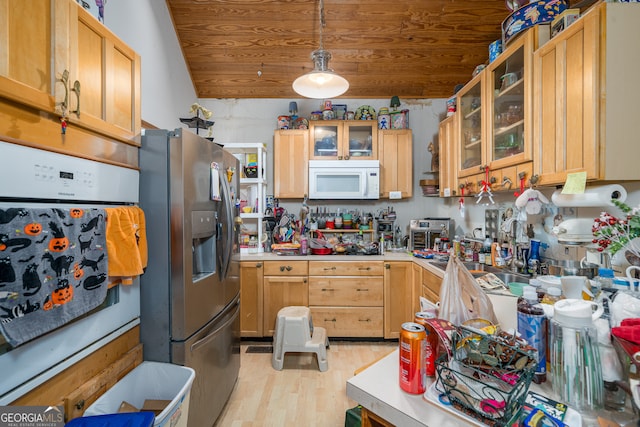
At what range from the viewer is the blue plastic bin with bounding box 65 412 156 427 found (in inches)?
35.3

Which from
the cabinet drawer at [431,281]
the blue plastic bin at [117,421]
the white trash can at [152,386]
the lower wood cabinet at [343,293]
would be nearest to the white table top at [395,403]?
the blue plastic bin at [117,421]

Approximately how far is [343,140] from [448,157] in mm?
1058

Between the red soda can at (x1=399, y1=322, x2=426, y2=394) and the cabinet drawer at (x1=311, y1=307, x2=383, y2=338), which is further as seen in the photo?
the cabinet drawer at (x1=311, y1=307, x2=383, y2=338)

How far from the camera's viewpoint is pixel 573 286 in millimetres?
870

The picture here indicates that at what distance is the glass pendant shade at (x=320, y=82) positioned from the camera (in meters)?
1.77

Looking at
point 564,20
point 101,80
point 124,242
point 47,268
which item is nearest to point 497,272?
point 564,20

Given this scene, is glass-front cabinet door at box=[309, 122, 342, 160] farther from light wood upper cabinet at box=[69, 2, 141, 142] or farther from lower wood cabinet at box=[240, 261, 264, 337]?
light wood upper cabinet at box=[69, 2, 141, 142]

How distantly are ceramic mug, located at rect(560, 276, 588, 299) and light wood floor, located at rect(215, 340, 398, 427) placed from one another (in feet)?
4.71

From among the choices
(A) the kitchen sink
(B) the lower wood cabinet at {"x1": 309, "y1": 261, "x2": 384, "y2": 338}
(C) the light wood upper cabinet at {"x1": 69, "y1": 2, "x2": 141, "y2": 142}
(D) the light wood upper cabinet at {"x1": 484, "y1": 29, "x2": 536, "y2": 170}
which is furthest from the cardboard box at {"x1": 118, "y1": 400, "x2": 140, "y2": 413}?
(D) the light wood upper cabinet at {"x1": 484, "y1": 29, "x2": 536, "y2": 170}

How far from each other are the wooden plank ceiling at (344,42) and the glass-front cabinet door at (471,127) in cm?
78

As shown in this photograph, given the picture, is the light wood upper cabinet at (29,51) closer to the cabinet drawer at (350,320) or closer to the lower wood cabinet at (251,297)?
the lower wood cabinet at (251,297)

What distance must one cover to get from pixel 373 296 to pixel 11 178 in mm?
2479

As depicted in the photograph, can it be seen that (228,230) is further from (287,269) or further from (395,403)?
(395,403)

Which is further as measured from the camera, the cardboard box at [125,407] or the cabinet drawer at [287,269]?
the cabinet drawer at [287,269]
